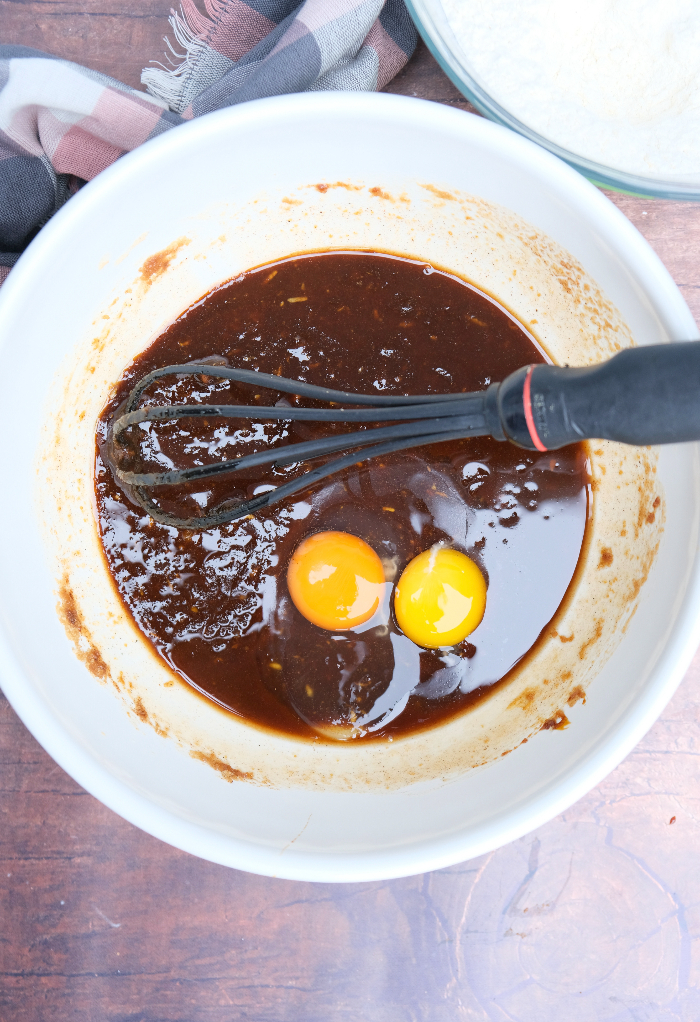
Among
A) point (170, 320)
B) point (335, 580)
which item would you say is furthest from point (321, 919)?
point (170, 320)

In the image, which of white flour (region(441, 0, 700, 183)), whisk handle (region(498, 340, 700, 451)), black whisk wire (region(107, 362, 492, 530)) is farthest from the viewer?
white flour (region(441, 0, 700, 183))

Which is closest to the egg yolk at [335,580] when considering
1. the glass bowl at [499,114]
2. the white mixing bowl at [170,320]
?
the white mixing bowl at [170,320]

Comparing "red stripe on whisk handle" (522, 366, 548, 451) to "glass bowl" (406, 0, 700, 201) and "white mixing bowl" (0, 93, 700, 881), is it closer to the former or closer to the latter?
"white mixing bowl" (0, 93, 700, 881)

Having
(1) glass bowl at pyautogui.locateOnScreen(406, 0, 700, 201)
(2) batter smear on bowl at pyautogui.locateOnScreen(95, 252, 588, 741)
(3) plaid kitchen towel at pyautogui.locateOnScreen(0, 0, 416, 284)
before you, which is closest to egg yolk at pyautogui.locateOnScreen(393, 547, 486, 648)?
(2) batter smear on bowl at pyautogui.locateOnScreen(95, 252, 588, 741)

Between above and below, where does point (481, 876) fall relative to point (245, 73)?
below

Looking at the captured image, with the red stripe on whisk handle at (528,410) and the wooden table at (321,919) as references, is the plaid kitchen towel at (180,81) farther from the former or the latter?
the red stripe on whisk handle at (528,410)

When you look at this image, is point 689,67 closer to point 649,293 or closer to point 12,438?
point 649,293

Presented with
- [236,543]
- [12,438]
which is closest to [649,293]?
[236,543]
